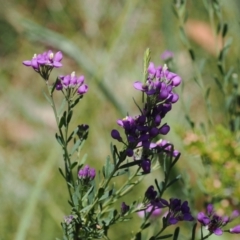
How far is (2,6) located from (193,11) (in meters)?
0.81

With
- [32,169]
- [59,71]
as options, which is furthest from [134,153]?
[59,71]

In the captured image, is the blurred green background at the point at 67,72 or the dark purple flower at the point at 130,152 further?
the blurred green background at the point at 67,72

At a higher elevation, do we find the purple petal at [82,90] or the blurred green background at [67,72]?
the blurred green background at [67,72]

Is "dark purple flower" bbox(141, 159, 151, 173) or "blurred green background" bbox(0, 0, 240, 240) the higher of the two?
"blurred green background" bbox(0, 0, 240, 240)

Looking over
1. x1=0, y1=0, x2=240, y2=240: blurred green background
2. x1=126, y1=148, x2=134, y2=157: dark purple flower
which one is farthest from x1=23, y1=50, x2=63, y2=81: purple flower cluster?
x1=0, y1=0, x2=240, y2=240: blurred green background

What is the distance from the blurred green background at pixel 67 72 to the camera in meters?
1.78

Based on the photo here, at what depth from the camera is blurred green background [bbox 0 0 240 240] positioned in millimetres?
1776

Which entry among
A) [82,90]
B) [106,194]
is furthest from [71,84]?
[106,194]

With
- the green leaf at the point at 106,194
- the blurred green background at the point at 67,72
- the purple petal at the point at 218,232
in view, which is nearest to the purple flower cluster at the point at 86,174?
the green leaf at the point at 106,194

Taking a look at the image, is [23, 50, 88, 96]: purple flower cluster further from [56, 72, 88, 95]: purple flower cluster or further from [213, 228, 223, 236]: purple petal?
[213, 228, 223, 236]: purple petal

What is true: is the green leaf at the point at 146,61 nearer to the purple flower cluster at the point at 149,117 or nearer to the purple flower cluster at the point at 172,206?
the purple flower cluster at the point at 149,117

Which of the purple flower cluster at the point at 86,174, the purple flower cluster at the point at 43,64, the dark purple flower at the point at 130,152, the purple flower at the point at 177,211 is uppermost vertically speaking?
the purple flower cluster at the point at 43,64

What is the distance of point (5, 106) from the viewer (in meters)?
2.51

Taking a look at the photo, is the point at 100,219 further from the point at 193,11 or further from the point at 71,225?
the point at 193,11
